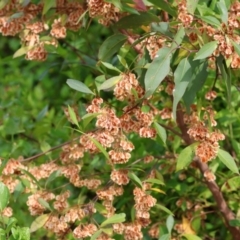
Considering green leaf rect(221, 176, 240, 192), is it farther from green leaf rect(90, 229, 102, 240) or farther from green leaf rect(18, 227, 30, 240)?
green leaf rect(18, 227, 30, 240)

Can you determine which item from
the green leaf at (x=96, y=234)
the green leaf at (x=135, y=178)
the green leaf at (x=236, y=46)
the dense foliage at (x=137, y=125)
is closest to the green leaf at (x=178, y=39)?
the dense foliage at (x=137, y=125)

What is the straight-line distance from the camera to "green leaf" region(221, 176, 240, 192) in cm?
186

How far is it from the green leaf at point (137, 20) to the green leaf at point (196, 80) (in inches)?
6.4

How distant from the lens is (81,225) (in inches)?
66.6

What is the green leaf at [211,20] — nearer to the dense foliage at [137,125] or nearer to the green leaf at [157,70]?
the dense foliage at [137,125]

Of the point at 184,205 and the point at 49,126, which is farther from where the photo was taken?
the point at 49,126

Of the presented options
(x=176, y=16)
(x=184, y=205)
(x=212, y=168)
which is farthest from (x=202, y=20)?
(x=184, y=205)

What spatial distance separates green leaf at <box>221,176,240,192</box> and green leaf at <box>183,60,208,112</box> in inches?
13.2

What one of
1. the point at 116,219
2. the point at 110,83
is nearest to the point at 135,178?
the point at 116,219

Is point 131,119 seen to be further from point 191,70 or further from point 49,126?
point 49,126

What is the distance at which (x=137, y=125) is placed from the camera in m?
1.64

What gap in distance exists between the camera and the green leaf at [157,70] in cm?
152

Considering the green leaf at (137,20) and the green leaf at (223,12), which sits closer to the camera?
the green leaf at (223,12)

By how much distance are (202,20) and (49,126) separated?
977mm
